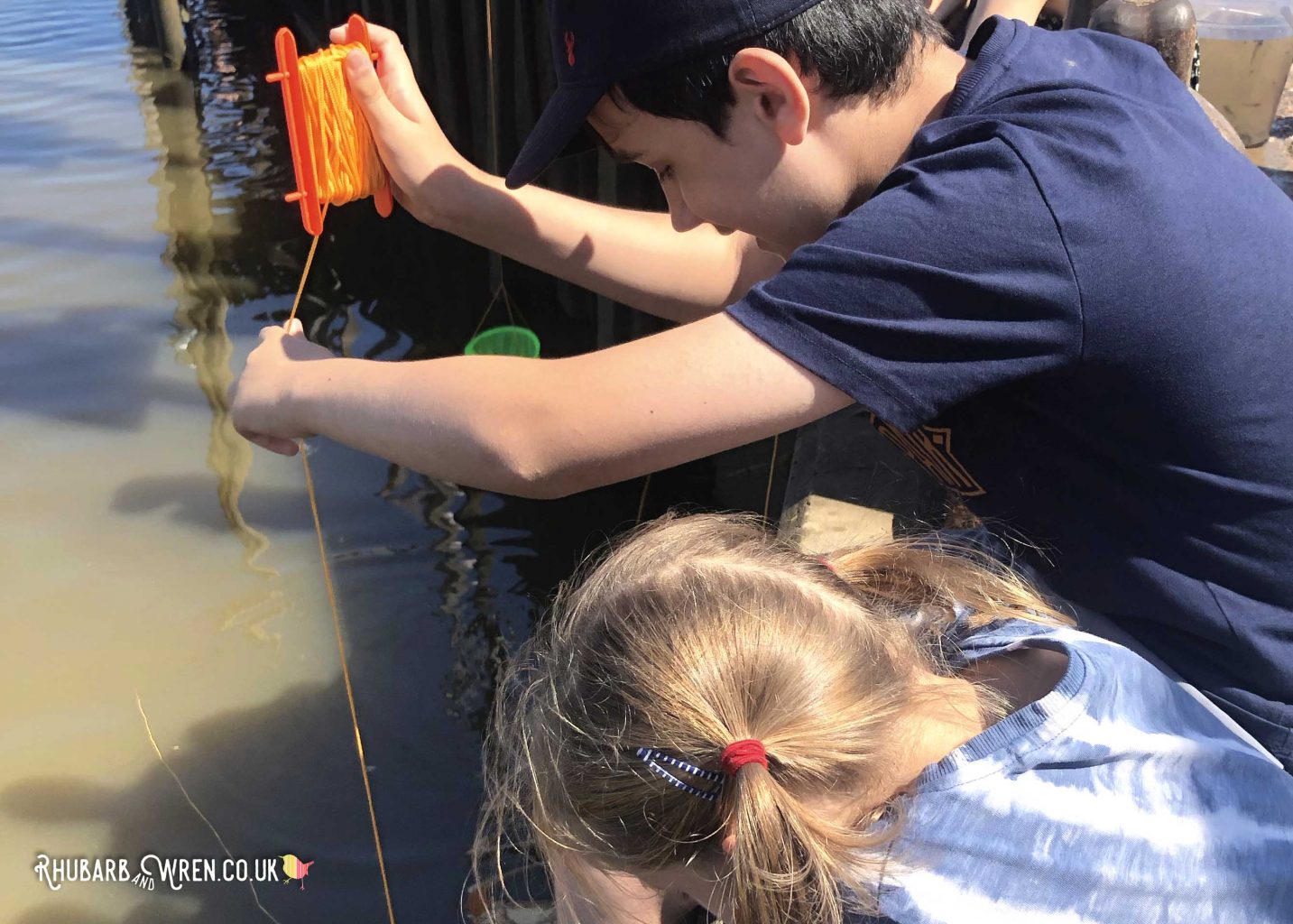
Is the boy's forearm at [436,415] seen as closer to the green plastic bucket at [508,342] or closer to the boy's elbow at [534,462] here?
the boy's elbow at [534,462]

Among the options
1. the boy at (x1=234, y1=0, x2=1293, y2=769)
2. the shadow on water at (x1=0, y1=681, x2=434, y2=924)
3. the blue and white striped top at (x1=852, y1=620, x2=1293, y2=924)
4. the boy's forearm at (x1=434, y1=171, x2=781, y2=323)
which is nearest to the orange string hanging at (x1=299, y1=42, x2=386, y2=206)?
the boy's forearm at (x1=434, y1=171, x2=781, y2=323)

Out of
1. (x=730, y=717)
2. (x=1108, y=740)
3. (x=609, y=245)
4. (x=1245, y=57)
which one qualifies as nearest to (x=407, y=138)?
(x=609, y=245)

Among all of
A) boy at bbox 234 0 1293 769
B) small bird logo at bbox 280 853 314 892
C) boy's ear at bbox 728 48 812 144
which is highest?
boy's ear at bbox 728 48 812 144

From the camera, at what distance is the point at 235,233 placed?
691 cm

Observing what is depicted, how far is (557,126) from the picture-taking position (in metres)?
1.73

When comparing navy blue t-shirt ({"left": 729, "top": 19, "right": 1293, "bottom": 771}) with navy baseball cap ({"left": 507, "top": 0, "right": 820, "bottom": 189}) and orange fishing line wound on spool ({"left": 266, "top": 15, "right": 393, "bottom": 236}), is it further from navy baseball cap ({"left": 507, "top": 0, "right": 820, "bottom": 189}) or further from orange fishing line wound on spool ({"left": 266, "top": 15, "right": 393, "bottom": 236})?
orange fishing line wound on spool ({"left": 266, "top": 15, "right": 393, "bottom": 236})

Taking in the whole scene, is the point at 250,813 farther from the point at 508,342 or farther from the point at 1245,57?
the point at 1245,57

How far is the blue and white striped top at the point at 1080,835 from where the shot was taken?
140cm

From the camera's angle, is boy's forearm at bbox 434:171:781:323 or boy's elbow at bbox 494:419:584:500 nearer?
boy's elbow at bbox 494:419:584:500

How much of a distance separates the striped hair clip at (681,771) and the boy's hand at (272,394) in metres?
0.81

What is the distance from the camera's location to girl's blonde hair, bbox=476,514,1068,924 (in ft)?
4.56

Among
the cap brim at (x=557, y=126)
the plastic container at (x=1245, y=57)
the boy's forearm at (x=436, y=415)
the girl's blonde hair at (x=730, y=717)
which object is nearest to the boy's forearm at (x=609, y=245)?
the cap brim at (x=557, y=126)

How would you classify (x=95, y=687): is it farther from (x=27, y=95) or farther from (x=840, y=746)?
(x=27, y=95)

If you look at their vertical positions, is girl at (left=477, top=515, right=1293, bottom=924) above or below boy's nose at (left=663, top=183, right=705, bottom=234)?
below
